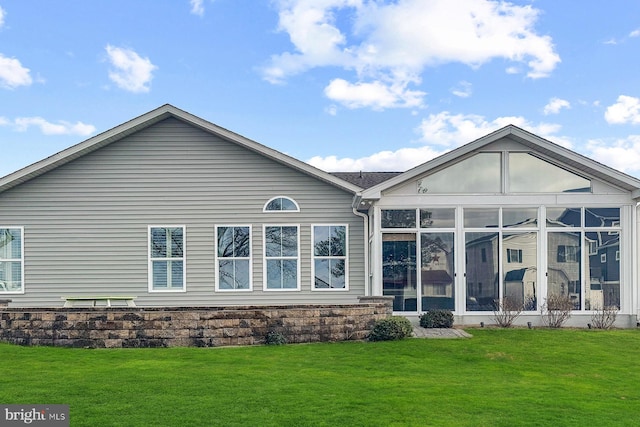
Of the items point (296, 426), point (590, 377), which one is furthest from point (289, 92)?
point (296, 426)

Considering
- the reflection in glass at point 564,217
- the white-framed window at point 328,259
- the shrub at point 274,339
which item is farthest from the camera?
the white-framed window at point 328,259

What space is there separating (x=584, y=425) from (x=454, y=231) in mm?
8391

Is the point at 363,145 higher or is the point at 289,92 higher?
the point at 289,92

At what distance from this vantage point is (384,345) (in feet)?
36.1

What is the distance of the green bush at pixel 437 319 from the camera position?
13672mm

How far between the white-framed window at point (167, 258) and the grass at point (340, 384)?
4.74 m

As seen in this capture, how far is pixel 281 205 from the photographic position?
15422 millimetres

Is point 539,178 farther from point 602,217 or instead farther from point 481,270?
point 481,270

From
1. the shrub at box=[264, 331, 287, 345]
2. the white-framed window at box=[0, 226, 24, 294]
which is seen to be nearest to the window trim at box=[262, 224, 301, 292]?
the shrub at box=[264, 331, 287, 345]

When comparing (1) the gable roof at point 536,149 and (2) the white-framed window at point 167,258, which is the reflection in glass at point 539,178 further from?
(2) the white-framed window at point 167,258

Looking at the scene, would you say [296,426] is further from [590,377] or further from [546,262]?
[546,262]

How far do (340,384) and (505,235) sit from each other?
7988 mm

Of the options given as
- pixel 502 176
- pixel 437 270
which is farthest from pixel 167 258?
pixel 502 176

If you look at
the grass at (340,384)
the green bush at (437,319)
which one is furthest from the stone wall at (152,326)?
the green bush at (437,319)
